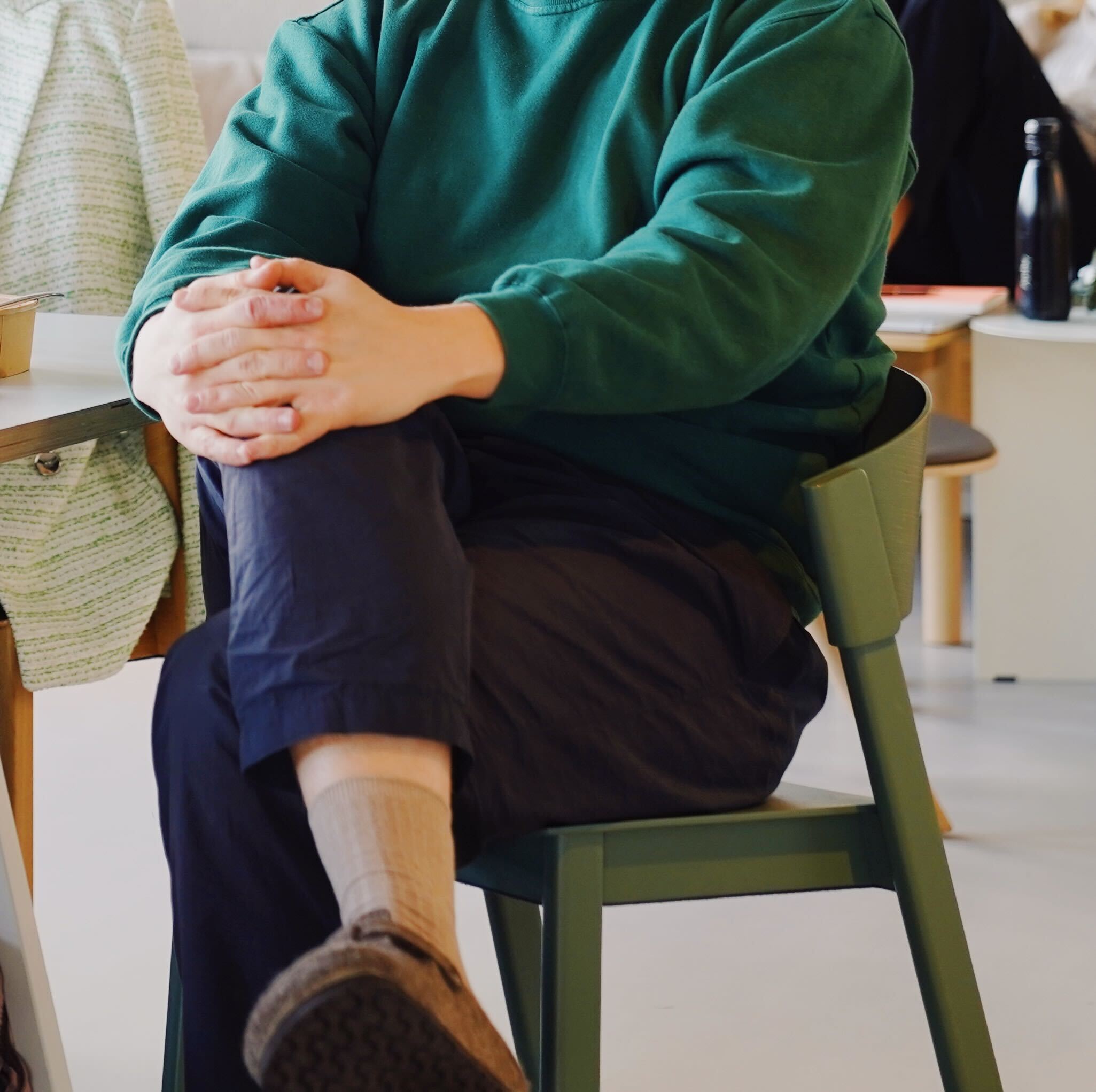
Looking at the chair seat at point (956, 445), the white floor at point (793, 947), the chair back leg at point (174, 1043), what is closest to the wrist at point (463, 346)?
the chair back leg at point (174, 1043)

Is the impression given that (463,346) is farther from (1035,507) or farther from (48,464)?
(1035,507)

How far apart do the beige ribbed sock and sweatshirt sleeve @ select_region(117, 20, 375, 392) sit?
492mm

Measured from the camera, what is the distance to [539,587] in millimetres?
968

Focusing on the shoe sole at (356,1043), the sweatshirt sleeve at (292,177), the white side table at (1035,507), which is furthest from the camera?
the white side table at (1035,507)

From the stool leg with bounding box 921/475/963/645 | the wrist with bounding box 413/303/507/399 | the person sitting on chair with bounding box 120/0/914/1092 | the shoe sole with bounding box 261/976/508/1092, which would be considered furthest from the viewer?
the stool leg with bounding box 921/475/963/645

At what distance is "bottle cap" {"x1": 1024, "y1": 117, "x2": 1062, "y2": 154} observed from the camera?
229 centimetres

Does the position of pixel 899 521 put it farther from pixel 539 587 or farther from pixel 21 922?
pixel 21 922

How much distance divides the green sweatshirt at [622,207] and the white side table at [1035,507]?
1374 mm

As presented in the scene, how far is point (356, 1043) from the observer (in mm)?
703

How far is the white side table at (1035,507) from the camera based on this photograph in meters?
2.46

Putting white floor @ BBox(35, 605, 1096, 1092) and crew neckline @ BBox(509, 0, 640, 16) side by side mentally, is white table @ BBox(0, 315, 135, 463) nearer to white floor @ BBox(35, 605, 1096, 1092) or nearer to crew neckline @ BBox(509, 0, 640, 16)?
crew neckline @ BBox(509, 0, 640, 16)

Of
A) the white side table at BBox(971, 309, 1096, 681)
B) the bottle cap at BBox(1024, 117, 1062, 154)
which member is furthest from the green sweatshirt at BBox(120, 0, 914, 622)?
the white side table at BBox(971, 309, 1096, 681)

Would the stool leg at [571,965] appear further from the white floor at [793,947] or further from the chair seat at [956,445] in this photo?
the chair seat at [956,445]

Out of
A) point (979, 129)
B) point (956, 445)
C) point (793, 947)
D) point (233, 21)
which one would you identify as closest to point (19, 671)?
point (793, 947)
